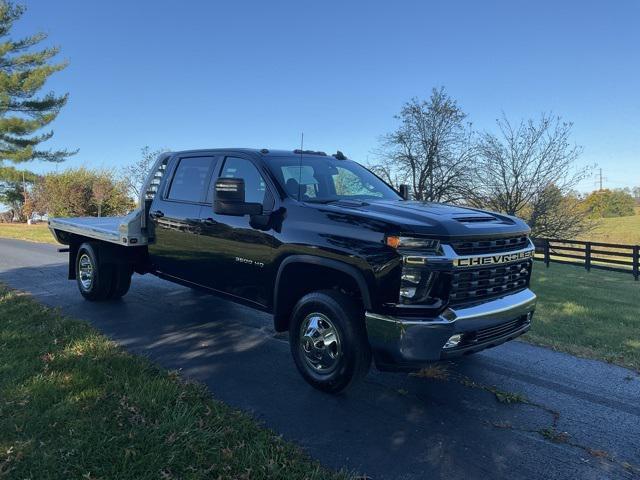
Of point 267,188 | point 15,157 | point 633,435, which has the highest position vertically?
point 15,157

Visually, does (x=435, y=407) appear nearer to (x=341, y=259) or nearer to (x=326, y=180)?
(x=341, y=259)

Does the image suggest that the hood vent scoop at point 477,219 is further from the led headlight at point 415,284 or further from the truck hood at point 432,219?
the led headlight at point 415,284

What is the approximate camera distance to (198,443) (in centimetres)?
299

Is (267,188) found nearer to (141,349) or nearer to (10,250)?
(141,349)

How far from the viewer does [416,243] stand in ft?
11.0

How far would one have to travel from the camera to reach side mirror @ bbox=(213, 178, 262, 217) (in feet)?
13.4

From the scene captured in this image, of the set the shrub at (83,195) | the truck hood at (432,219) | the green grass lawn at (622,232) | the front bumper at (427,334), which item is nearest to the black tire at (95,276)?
the truck hood at (432,219)

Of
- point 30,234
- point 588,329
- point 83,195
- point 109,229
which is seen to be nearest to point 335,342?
point 109,229

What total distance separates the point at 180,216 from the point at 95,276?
2.16 metres

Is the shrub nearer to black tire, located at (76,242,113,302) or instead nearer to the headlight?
black tire, located at (76,242,113,302)

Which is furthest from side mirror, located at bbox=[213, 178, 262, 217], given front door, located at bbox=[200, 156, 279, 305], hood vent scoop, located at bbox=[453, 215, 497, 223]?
hood vent scoop, located at bbox=[453, 215, 497, 223]

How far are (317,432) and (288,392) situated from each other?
0.69m

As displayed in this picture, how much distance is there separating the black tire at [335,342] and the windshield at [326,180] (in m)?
1.00

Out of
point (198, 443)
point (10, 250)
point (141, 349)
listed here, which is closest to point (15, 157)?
point (10, 250)
